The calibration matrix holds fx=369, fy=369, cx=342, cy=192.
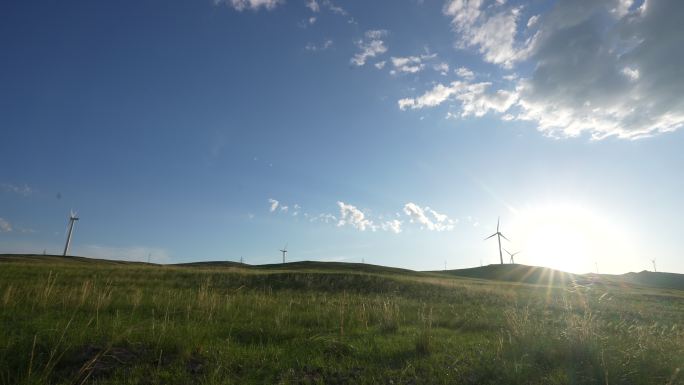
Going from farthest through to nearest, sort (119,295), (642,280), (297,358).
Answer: (642,280) < (119,295) < (297,358)

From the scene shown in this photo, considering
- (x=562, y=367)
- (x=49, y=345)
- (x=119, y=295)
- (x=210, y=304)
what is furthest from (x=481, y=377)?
(x=119, y=295)

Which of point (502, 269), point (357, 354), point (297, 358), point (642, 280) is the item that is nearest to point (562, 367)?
point (357, 354)

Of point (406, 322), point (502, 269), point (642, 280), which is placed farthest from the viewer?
point (642, 280)

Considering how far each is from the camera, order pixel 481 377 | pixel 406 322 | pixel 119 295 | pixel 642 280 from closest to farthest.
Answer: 1. pixel 481 377
2. pixel 406 322
3. pixel 119 295
4. pixel 642 280

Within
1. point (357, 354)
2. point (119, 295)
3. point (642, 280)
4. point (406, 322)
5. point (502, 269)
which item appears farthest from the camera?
point (642, 280)

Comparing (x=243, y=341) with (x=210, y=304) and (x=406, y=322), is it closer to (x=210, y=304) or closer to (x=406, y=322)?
(x=210, y=304)

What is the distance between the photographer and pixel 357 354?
703cm

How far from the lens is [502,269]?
88688mm

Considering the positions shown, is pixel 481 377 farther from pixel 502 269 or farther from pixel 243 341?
pixel 502 269

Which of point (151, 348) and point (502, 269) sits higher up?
point (502, 269)

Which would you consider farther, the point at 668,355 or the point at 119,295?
the point at 119,295

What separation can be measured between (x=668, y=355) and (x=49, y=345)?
12.1 m

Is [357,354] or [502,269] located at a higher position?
[502,269]

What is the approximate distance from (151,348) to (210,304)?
17.5 ft
